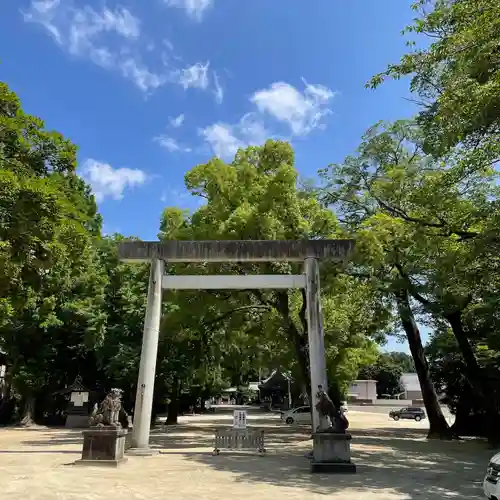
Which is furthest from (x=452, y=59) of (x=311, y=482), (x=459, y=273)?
(x=311, y=482)

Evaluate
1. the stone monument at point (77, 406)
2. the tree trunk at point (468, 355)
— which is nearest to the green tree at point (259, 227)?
the tree trunk at point (468, 355)

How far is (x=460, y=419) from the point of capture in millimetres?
22328

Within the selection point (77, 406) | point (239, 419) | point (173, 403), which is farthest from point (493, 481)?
Result: point (77, 406)

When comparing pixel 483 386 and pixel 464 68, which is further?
pixel 483 386

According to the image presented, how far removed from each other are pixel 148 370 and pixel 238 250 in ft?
14.5

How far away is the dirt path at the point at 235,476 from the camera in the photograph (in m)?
8.15

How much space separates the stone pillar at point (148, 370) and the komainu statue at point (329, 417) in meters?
5.03

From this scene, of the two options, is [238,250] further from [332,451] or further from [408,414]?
[408,414]

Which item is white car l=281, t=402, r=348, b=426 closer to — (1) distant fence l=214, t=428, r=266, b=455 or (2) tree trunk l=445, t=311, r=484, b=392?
(2) tree trunk l=445, t=311, r=484, b=392

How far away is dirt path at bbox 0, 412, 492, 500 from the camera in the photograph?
8.15 m

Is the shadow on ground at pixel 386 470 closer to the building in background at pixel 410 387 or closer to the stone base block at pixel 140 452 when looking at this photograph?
the stone base block at pixel 140 452

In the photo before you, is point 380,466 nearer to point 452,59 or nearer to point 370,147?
point 452,59

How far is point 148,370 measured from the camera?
45.8 feet

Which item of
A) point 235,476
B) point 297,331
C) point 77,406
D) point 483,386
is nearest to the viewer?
point 235,476
